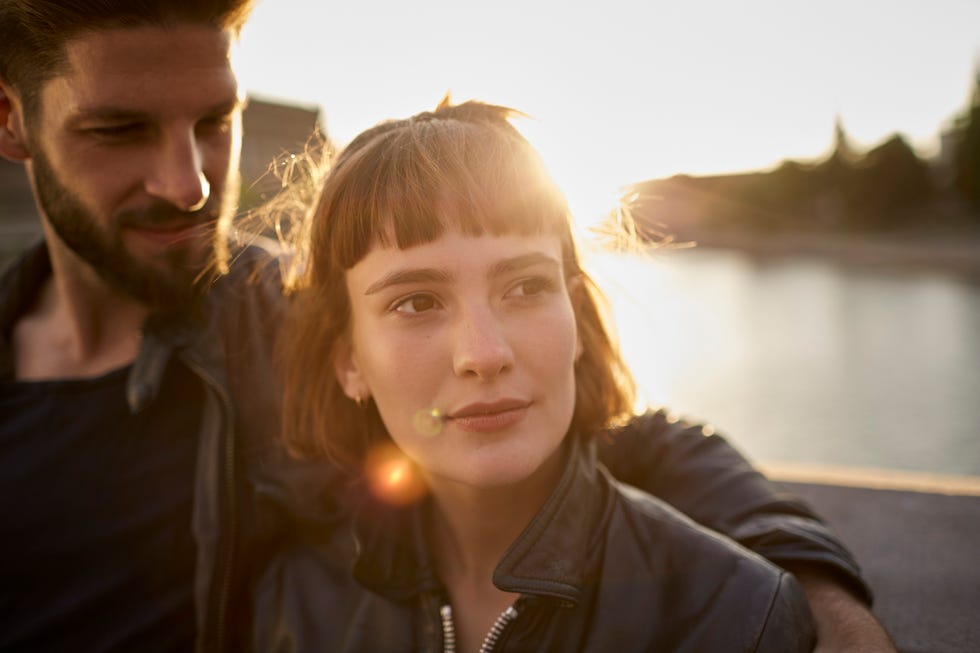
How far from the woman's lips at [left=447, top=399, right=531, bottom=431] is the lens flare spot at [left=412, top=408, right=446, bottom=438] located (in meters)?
0.04

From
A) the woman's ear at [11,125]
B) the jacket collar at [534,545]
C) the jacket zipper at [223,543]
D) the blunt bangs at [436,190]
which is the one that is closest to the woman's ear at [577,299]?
the blunt bangs at [436,190]

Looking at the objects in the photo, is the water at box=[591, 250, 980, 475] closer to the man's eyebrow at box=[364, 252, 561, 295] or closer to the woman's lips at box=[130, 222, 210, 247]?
the man's eyebrow at box=[364, 252, 561, 295]

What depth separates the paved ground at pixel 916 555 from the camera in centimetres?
185

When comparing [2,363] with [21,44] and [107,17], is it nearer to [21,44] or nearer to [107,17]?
[21,44]

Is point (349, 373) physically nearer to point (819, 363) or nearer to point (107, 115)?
point (107, 115)

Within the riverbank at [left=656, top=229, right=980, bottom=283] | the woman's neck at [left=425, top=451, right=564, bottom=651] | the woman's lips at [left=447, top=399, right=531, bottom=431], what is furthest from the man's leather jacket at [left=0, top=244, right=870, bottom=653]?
the riverbank at [left=656, top=229, right=980, bottom=283]

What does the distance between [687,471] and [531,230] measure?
0.83m

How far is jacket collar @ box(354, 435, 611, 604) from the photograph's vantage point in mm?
1467

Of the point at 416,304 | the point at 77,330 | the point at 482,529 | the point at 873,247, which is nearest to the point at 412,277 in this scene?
the point at 416,304

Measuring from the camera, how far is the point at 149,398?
2.03 m

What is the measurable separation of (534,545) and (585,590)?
0.48 feet

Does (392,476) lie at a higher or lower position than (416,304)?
lower

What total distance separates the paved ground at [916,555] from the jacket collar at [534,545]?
0.94 m

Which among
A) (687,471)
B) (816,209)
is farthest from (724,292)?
(816,209)
